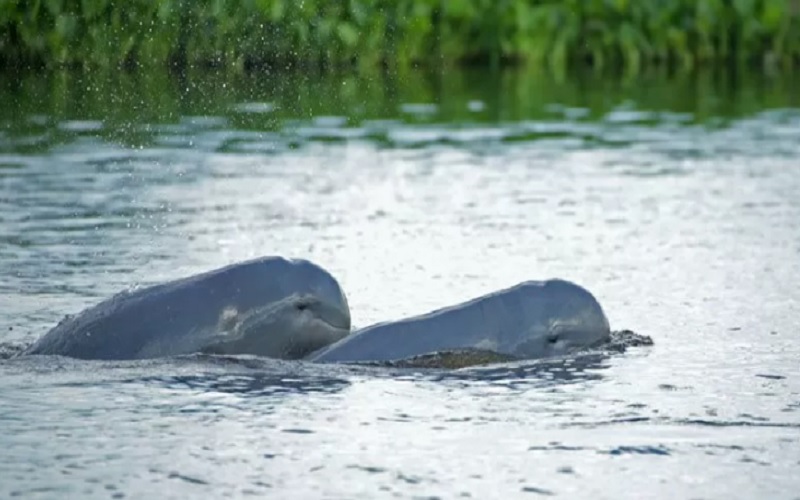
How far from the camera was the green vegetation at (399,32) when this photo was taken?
98.8ft

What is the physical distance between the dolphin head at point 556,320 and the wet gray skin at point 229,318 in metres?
0.94

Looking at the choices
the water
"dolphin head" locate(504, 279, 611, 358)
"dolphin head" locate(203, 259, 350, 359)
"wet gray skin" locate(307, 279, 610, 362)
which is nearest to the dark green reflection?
the water

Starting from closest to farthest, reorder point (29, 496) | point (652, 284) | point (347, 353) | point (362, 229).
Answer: point (29, 496)
point (347, 353)
point (652, 284)
point (362, 229)

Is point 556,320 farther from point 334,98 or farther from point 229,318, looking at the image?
point 334,98

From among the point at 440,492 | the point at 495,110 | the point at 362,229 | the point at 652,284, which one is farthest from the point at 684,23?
the point at 440,492

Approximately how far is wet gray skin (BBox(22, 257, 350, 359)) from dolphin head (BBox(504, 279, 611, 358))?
942 millimetres

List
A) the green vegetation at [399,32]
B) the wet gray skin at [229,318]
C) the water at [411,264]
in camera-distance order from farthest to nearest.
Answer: the green vegetation at [399,32] < the wet gray skin at [229,318] < the water at [411,264]

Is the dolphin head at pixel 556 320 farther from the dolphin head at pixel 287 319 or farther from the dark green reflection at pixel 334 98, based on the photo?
the dark green reflection at pixel 334 98

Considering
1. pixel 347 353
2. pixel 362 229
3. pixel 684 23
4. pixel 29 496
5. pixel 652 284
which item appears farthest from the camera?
pixel 684 23

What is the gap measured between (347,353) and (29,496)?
2635 mm

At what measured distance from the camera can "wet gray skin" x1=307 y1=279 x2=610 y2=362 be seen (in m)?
9.77

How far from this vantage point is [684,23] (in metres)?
34.6

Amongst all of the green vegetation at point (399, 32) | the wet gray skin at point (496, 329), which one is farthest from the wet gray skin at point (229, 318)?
the green vegetation at point (399, 32)

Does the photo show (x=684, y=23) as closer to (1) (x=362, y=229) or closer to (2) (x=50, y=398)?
(1) (x=362, y=229)
